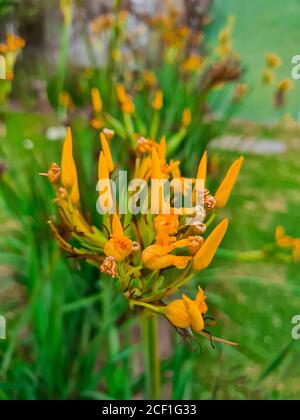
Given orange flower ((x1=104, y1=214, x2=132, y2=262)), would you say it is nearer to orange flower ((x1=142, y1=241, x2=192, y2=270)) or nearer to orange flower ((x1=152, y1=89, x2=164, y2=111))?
orange flower ((x1=142, y1=241, x2=192, y2=270))

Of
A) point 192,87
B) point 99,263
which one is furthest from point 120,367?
point 192,87

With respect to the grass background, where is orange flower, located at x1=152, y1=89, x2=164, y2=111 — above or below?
below

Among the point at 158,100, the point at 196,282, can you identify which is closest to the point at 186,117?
the point at 158,100

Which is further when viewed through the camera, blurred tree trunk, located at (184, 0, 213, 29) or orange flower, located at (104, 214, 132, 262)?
blurred tree trunk, located at (184, 0, 213, 29)

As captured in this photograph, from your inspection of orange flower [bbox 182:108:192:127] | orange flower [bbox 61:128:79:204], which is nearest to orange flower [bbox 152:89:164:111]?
orange flower [bbox 182:108:192:127]

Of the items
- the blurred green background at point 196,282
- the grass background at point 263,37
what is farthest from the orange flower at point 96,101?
the grass background at point 263,37

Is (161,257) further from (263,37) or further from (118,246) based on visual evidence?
(263,37)
